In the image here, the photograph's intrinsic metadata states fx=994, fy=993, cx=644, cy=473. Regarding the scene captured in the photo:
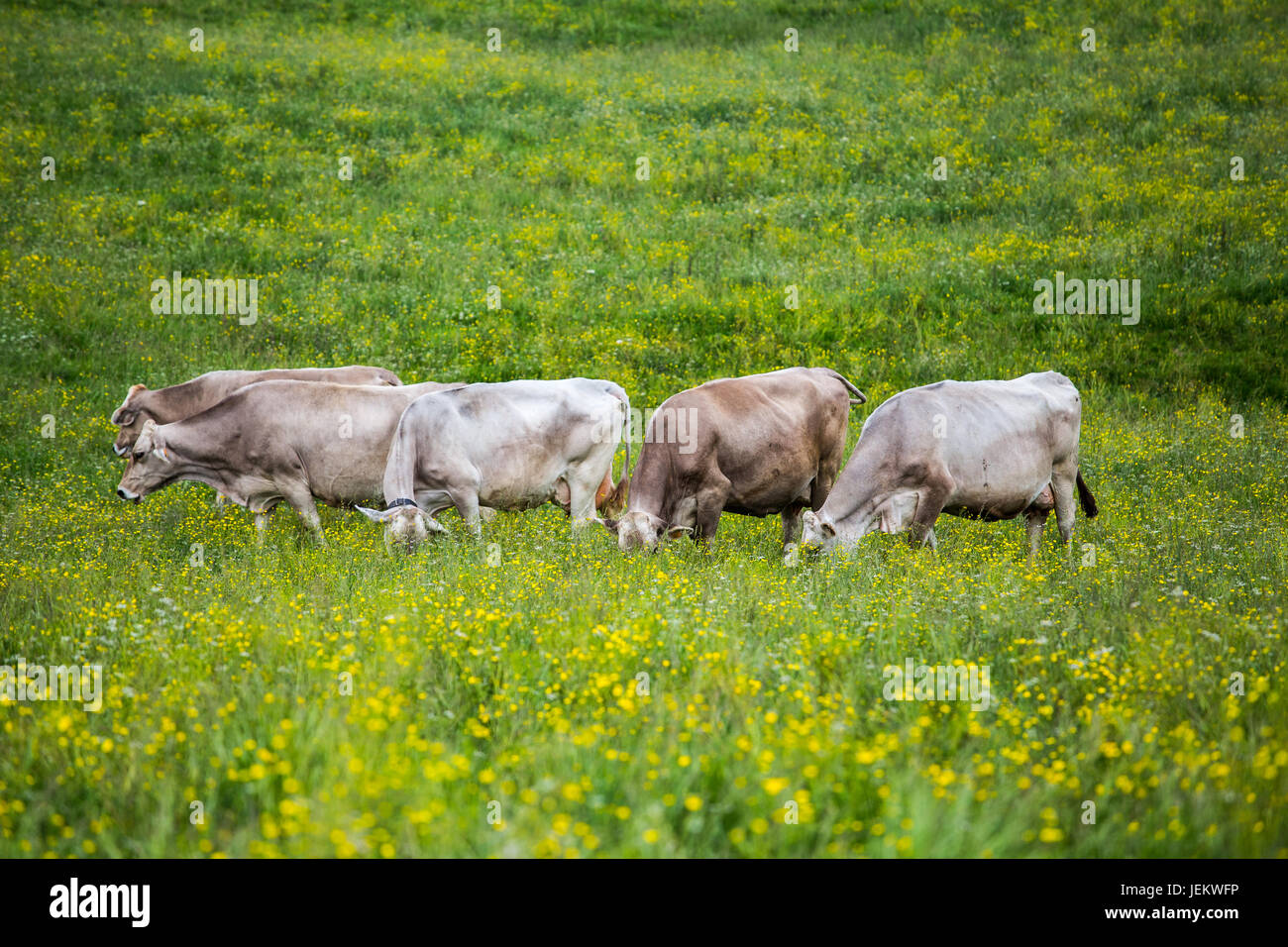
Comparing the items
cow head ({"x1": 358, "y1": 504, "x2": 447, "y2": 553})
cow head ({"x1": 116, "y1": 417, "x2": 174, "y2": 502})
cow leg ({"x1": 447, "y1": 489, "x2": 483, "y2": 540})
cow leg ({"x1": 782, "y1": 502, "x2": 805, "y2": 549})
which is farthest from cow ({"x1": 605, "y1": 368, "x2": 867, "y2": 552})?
cow head ({"x1": 116, "y1": 417, "x2": 174, "y2": 502})

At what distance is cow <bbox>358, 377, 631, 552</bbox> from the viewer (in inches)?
419

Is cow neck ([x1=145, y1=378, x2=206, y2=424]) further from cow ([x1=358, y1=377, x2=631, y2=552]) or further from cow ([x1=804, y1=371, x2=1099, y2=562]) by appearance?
cow ([x1=804, y1=371, x2=1099, y2=562])

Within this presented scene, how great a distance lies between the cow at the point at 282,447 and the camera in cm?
1140

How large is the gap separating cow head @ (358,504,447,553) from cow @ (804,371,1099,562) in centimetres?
365

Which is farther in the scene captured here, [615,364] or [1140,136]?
[1140,136]

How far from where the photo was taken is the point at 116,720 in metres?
5.25

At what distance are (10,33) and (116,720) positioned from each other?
105ft

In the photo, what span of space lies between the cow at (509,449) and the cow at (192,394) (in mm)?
2498

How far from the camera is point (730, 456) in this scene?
10430 millimetres

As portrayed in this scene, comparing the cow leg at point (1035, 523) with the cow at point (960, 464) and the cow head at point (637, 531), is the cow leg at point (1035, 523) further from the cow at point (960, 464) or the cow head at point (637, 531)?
the cow head at point (637, 531)

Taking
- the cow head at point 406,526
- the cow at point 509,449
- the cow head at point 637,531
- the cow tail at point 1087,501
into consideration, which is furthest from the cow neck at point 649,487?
the cow tail at point 1087,501
